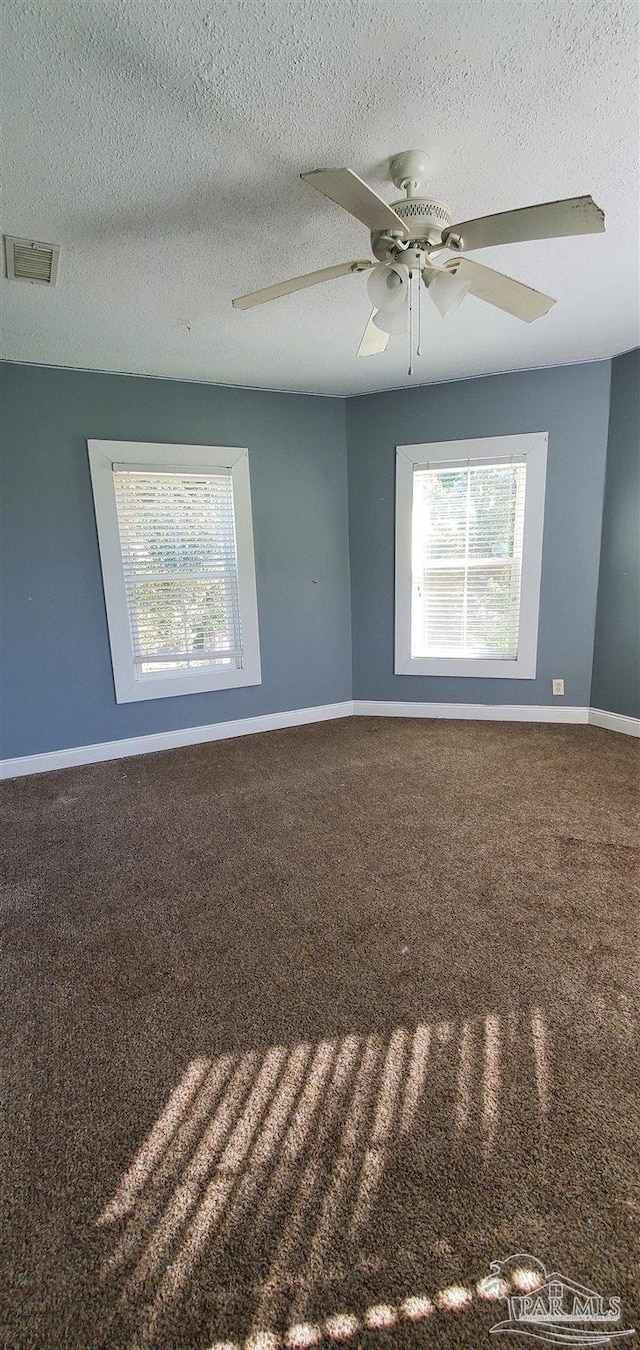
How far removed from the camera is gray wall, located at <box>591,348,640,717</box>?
334 cm

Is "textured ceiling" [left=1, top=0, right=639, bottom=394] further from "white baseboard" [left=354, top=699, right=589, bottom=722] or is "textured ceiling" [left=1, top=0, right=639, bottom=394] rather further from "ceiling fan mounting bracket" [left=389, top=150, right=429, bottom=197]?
"white baseboard" [left=354, top=699, right=589, bottom=722]

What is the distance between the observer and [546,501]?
3.62m

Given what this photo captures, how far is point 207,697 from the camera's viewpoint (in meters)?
3.79

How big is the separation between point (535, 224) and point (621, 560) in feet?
8.48

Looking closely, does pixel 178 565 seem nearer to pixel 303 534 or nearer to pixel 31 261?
pixel 303 534

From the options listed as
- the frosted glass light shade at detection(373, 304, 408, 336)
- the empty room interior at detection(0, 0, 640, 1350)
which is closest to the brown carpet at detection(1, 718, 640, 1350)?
the empty room interior at detection(0, 0, 640, 1350)

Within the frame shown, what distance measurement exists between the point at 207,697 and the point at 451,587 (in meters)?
1.97

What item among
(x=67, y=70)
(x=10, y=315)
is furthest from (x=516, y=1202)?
(x=10, y=315)

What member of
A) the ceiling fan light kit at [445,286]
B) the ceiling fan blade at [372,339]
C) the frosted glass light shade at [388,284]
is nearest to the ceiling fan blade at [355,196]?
the frosted glass light shade at [388,284]

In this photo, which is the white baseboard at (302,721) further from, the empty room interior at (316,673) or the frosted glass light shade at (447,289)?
the frosted glass light shade at (447,289)

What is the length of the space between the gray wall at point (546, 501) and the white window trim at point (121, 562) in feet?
2.86

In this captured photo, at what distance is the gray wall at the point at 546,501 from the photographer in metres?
3.52

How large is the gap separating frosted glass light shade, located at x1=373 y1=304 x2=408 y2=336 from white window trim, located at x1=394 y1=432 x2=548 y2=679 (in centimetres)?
193

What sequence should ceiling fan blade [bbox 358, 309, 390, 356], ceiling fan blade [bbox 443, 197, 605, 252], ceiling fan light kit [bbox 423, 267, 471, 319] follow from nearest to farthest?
ceiling fan blade [bbox 443, 197, 605, 252]
ceiling fan light kit [bbox 423, 267, 471, 319]
ceiling fan blade [bbox 358, 309, 390, 356]
